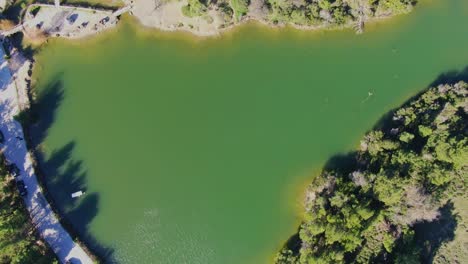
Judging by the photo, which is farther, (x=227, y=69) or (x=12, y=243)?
(x=227, y=69)

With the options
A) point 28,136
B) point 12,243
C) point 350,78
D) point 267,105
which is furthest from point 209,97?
point 12,243

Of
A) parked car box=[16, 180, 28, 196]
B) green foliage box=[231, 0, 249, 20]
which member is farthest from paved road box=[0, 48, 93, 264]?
green foliage box=[231, 0, 249, 20]

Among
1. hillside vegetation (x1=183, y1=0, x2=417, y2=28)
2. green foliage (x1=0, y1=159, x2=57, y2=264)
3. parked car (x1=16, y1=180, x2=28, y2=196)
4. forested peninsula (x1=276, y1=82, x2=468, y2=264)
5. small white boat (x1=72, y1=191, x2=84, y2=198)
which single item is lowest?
green foliage (x1=0, y1=159, x2=57, y2=264)

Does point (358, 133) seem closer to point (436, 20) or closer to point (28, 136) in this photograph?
point (436, 20)

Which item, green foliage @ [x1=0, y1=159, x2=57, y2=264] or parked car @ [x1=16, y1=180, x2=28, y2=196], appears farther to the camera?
parked car @ [x1=16, y1=180, x2=28, y2=196]

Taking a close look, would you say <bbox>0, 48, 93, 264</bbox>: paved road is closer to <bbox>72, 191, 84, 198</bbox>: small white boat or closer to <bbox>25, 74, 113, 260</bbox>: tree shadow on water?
<bbox>25, 74, 113, 260</bbox>: tree shadow on water

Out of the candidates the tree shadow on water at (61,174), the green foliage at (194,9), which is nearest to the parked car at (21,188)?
the tree shadow on water at (61,174)

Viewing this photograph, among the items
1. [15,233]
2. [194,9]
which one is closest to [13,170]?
[15,233]
